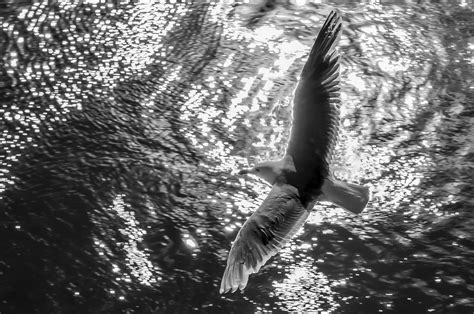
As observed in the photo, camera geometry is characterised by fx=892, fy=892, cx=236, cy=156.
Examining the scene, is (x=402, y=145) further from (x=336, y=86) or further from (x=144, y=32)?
(x=144, y=32)

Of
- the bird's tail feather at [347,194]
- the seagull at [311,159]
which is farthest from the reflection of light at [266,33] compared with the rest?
the bird's tail feather at [347,194]

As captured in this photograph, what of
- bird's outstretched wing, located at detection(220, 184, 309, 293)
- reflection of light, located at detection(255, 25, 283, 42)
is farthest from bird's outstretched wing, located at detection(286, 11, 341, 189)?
reflection of light, located at detection(255, 25, 283, 42)

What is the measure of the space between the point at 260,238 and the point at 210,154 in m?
1.75

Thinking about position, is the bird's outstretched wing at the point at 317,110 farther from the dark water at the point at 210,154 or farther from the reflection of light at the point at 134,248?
the reflection of light at the point at 134,248

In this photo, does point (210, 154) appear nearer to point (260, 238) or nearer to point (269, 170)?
point (269, 170)

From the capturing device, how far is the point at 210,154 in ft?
19.2

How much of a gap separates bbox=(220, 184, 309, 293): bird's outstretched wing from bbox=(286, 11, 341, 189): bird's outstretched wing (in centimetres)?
26

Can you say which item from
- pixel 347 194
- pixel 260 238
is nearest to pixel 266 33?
pixel 347 194

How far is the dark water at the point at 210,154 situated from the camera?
5.27 m

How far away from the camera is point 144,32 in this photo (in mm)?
6863

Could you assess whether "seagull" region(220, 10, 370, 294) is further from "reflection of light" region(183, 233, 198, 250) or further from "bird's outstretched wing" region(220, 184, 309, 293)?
"reflection of light" region(183, 233, 198, 250)

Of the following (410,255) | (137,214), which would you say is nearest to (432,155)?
(410,255)

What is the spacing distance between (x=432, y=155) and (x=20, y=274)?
271 cm

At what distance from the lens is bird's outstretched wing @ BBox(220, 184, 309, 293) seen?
13.6 ft
